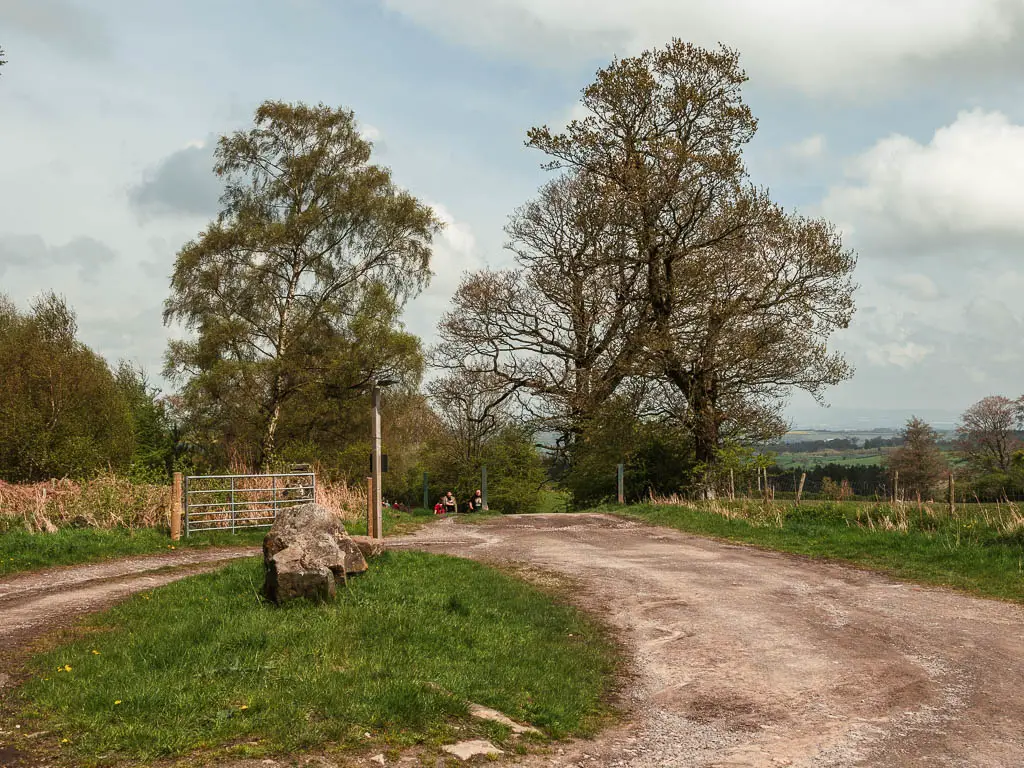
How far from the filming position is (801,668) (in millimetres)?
8242

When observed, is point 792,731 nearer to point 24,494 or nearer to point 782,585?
point 782,585

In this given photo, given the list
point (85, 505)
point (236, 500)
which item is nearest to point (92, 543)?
point (85, 505)

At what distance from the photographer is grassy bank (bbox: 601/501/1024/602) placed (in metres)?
13.4

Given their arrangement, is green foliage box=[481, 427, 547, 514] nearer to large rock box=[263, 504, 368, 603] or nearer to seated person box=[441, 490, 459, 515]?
seated person box=[441, 490, 459, 515]

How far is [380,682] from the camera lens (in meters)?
6.84

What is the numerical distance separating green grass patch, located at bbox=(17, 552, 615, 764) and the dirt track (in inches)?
28.0

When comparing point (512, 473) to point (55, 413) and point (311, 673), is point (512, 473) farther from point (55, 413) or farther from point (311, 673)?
point (311, 673)

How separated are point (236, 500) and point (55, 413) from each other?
12.8 m

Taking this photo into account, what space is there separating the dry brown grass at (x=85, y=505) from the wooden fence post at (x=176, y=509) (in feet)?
2.72

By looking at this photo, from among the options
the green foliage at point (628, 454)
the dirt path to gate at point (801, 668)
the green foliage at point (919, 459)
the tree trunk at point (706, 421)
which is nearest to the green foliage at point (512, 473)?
the green foliage at point (628, 454)

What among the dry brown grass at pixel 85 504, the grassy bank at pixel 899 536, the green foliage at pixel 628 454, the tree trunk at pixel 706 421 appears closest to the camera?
the grassy bank at pixel 899 536

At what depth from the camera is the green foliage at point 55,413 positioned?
28.6m

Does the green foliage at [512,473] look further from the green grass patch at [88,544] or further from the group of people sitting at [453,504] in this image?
the green grass patch at [88,544]

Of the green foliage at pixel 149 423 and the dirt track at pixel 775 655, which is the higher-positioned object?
the green foliage at pixel 149 423
